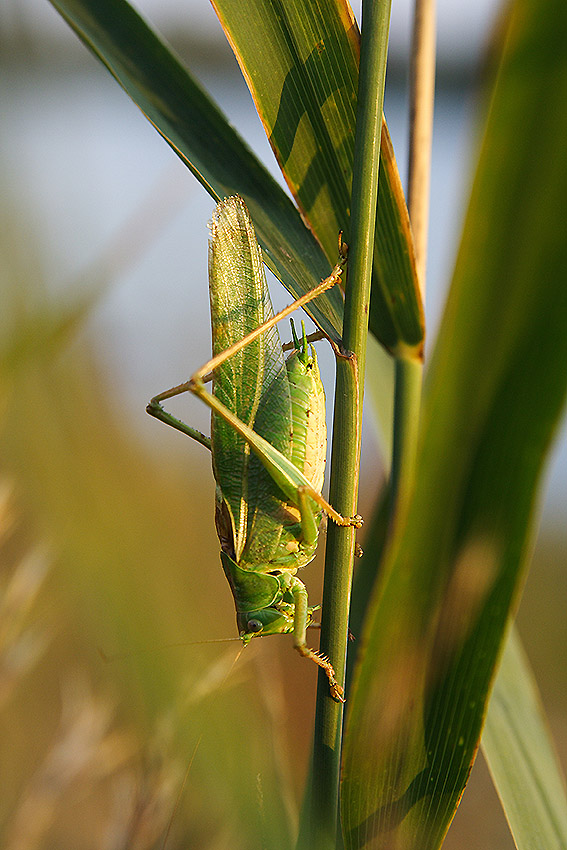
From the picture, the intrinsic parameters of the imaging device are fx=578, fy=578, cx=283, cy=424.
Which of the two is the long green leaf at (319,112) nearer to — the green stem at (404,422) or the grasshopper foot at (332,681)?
the green stem at (404,422)

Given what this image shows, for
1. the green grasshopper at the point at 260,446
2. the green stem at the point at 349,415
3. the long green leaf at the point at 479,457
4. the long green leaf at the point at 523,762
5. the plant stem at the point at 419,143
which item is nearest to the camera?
the long green leaf at the point at 479,457

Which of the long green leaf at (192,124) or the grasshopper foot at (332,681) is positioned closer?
the grasshopper foot at (332,681)

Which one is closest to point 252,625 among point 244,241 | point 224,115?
point 244,241

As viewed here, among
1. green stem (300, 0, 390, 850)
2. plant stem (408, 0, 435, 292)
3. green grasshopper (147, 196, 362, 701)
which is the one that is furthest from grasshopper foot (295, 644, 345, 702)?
plant stem (408, 0, 435, 292)

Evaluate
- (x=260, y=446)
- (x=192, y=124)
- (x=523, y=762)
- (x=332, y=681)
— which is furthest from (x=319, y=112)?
(x=523, y=762)

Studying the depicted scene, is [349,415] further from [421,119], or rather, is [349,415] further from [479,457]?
[421,119]

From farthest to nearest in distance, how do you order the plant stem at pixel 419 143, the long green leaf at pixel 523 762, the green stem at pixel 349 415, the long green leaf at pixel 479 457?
the plant stem at pixel 419 143 → the long green leaf at pixel 523 762 → the green stem at pixel 349 415 → the long green leaf at pixel 479 457

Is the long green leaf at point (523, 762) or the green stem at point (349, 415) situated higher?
the green stem at point (349, 415)

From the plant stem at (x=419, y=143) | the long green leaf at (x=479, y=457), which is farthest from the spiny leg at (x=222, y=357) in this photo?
the long green leaf at (x=479, y=457)
